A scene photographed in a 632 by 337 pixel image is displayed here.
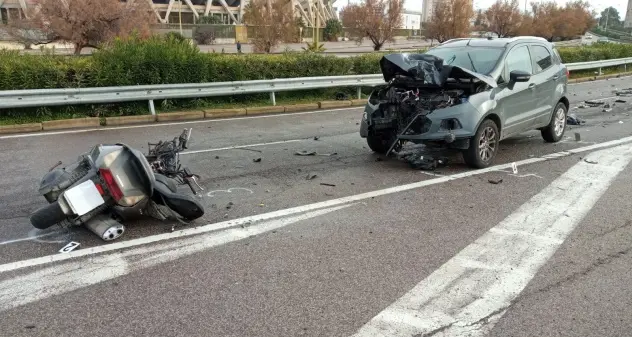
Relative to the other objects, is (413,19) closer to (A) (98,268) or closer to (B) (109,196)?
(B) (109,196)

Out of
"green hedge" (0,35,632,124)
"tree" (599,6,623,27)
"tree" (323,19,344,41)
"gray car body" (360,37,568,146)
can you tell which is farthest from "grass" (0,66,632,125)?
"tree" (599,6,623,27)

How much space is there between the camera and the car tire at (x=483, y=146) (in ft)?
23.3

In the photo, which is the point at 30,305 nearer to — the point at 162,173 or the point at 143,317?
the point at 143,317

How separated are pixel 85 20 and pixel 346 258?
27904mm

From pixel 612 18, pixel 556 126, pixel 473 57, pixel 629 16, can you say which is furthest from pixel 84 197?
pixel 612 18

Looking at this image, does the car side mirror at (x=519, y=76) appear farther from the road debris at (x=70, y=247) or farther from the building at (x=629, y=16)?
the building at (x=629, y=16)

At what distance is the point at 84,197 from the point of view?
444 centimetres

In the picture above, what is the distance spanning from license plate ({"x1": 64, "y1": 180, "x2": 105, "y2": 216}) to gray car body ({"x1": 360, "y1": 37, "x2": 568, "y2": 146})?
4321mm

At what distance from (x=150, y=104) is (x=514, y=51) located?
820cm

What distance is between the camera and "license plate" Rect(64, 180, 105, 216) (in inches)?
173

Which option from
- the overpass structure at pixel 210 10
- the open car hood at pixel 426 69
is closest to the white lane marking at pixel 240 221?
the open car hood at pixel 426 69

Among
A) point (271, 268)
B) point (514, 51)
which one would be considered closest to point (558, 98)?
point (514, 51)

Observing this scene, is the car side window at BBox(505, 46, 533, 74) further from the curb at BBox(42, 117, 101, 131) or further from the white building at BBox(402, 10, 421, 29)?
the white building at BBox(402, 10, 421, 29)

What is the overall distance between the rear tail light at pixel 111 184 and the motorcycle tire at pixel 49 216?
479 mm
